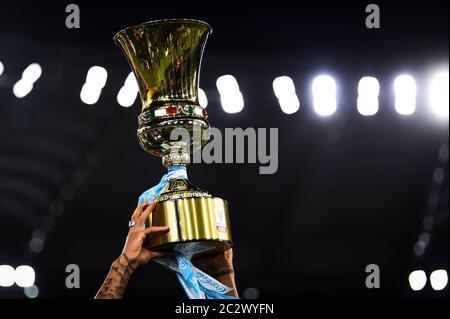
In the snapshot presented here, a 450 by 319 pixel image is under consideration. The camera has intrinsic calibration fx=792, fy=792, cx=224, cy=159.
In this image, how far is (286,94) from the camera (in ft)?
17.0

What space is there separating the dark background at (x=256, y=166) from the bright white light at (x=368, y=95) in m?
0.05

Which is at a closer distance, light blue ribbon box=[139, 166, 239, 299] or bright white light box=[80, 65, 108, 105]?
light blue ribbon box=[139, 166, 239, 299]

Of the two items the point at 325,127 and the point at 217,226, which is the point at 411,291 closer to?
the point at 325,127

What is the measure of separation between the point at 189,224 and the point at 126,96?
3061 millimetres

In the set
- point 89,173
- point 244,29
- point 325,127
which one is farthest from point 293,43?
point 89,173

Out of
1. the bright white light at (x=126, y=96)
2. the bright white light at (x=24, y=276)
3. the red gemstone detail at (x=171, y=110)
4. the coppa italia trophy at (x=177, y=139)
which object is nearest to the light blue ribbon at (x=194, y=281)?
the coppa italia trophy at (x=177, y=139)

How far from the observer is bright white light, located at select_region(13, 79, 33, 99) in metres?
4.73

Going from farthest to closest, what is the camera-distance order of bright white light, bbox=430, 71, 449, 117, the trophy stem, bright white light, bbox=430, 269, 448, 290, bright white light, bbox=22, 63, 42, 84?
bright white light, bbox=430, 269, 448, 290, bright white light, bbox=430, 71, 449, 117, bright white light, bbox=22, 63, 42, 84, the trophy stem

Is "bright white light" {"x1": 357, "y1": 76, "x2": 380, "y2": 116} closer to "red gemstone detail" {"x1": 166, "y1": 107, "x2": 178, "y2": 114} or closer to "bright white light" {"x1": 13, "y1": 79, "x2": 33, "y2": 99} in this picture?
"bright white light" {"x1": 13, "y1": 79, "x2": 33, "y2": 99}

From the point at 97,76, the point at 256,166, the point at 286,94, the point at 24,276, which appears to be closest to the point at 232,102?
the point at 286,94

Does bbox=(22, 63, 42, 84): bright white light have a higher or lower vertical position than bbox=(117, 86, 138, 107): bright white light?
higher

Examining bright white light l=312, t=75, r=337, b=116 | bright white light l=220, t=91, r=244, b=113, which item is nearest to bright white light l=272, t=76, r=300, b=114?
bright white light l=312, t=75, r=337, b=116

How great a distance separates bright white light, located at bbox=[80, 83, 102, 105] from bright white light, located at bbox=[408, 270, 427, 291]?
2.59 meters

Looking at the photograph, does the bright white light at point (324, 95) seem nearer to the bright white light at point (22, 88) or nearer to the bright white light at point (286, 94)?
the bright white light at point (286, 94)
